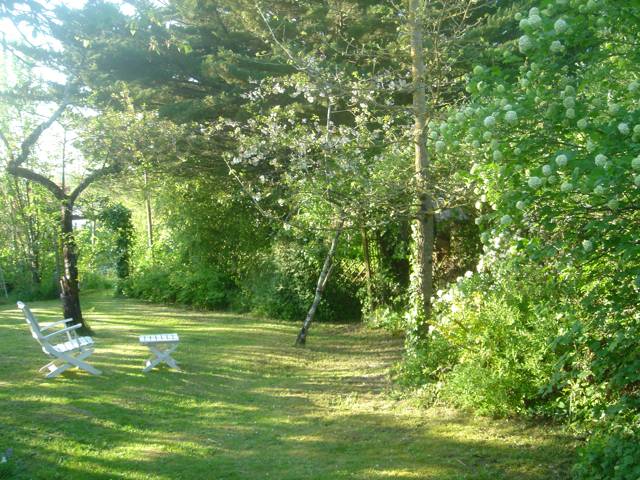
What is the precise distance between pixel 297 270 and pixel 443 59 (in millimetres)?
7076

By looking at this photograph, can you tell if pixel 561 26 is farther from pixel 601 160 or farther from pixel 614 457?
pixel 614 457

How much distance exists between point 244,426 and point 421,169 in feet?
13.4

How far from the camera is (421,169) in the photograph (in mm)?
8367

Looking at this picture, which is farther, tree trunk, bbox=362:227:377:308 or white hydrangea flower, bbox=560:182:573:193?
tree trunk, bbox=362:227:377:308

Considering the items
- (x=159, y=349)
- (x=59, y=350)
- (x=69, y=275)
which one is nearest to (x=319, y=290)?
(x=159, y=349)

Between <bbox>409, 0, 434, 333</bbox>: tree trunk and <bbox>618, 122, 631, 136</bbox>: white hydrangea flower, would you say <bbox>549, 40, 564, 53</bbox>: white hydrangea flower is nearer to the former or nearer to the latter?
<bbox>618, 122, 631, 136</bbox>: white hydrangea flower

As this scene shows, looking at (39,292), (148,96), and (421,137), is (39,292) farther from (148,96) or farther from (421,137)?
(421,137)

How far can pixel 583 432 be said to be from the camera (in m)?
5.45

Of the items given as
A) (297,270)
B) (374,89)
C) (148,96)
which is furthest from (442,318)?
(148,96)

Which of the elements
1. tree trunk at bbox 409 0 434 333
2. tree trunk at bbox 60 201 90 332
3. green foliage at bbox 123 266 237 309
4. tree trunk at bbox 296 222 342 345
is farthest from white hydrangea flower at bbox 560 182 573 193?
green foliage at bbox 123 266 237 309

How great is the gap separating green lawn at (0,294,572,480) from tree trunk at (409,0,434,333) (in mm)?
1364

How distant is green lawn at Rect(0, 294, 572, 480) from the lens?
16.9ft

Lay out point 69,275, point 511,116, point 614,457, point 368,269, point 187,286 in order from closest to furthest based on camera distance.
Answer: point 511,116, point 614,457, point 69,275, point 368,269, point 187,286

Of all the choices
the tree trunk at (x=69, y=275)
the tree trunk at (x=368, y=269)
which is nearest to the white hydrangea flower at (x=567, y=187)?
the tree trunk at (x=69, y=275)
